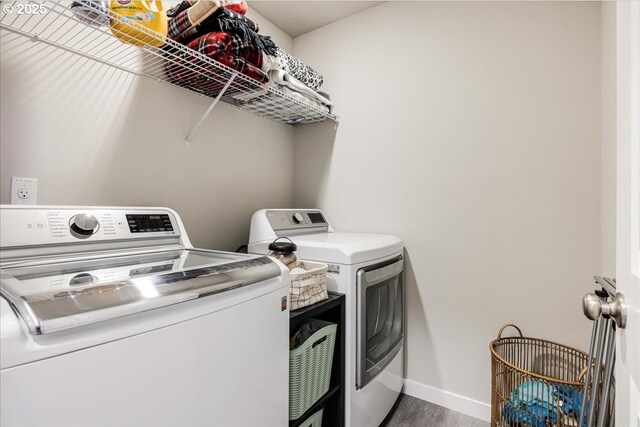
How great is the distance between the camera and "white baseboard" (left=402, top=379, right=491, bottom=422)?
1763 mm

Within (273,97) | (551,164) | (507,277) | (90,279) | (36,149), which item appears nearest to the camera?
(90,279)

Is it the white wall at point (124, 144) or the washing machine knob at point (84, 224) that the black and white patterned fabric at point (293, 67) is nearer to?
the white wall at point (124, 144)

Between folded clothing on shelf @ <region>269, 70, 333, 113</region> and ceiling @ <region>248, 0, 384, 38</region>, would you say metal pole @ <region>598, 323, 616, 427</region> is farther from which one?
ceiling @ <region>248, 0, 384, 38</region>

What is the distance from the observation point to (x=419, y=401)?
1940mm

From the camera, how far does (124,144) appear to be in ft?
4.82

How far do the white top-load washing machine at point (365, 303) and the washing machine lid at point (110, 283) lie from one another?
468mm

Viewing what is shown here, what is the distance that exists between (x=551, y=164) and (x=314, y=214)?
137 centimetres

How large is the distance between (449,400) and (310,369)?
1.09 meters

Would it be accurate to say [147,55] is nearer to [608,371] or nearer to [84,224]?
[84,224]

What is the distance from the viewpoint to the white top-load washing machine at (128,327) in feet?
1.86

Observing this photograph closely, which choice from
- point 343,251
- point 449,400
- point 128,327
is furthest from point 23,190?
point 449,400

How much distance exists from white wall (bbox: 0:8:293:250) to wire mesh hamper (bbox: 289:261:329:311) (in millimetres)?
805

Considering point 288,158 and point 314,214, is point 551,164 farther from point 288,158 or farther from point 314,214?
point 288,158

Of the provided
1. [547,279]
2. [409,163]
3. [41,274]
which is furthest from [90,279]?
[547,279]
